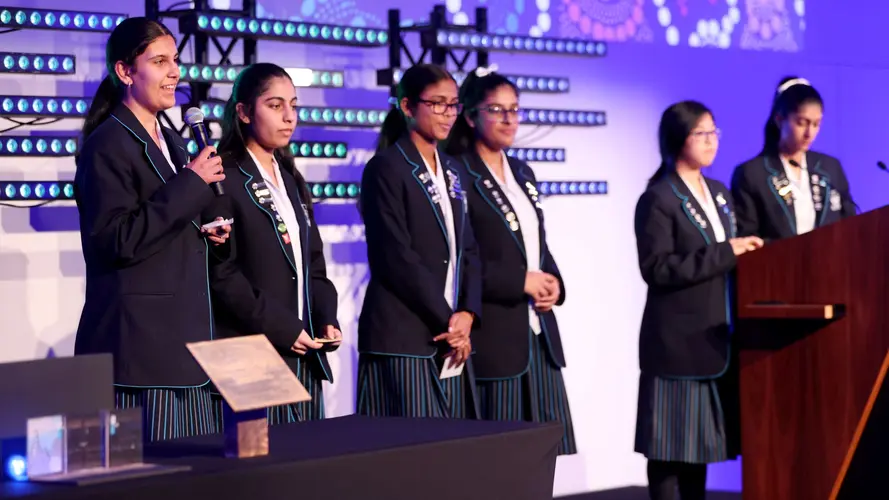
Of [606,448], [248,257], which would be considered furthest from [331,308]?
[606,448]

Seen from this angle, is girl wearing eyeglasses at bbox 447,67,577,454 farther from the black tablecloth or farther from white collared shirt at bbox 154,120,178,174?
the black tablecloth

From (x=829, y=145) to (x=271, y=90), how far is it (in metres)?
3.69

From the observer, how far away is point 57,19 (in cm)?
396

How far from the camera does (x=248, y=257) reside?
3.74 m

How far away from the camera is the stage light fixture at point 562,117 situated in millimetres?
5289

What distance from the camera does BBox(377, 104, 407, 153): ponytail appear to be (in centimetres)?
437

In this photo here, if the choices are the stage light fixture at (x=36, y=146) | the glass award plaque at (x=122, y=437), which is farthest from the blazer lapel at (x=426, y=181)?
the glass award plaque at (x=122, y=437)

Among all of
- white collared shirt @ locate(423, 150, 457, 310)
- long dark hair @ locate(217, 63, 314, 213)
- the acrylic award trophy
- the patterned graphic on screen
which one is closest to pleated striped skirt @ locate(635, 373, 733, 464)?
white collared shirt @ locate(423, 150, 457, 310)

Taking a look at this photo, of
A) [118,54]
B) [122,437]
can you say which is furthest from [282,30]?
[122,437]

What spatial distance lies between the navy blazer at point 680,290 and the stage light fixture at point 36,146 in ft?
6.26

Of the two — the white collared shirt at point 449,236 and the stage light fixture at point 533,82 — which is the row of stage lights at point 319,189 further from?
the white collared shirt at point 449,236

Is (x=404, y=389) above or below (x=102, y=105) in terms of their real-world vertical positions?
below

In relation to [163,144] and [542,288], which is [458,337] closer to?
[542,288]

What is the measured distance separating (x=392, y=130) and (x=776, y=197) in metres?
1.49
